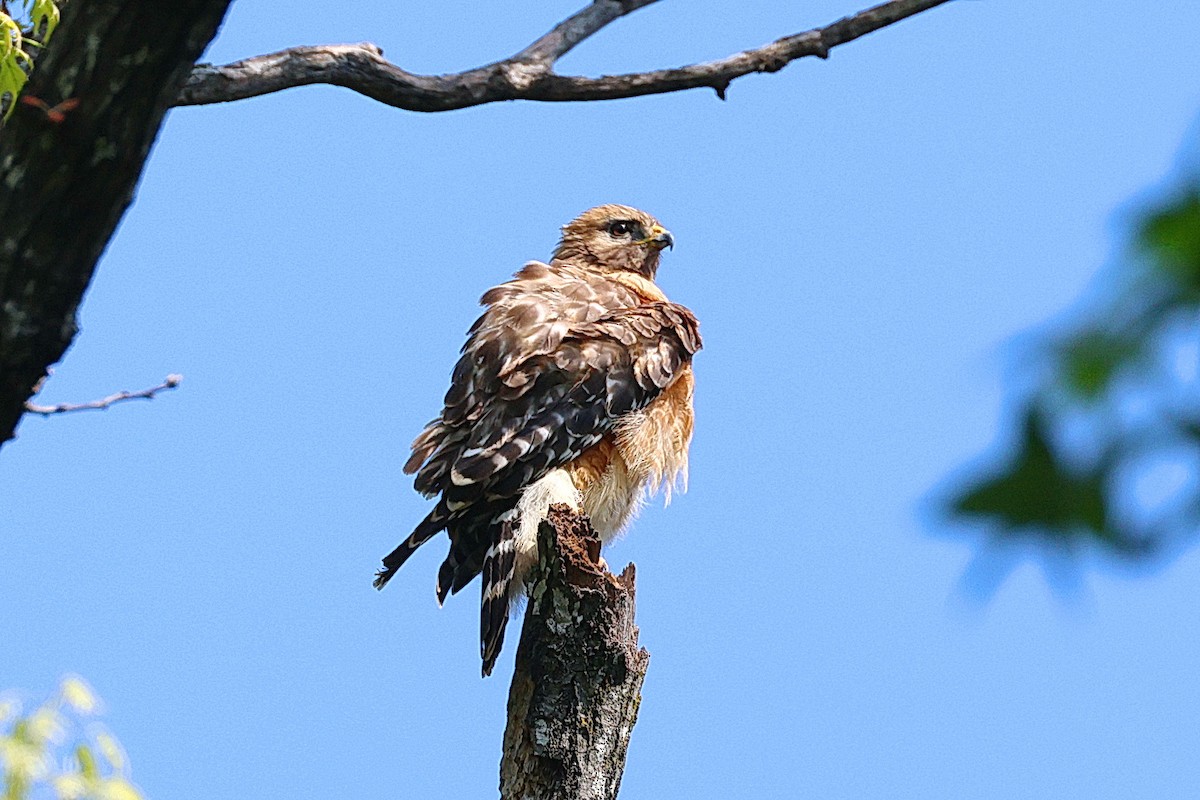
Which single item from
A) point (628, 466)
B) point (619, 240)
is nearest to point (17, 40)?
point (628, 466)

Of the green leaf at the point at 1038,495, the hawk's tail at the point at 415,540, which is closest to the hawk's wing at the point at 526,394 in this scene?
the hawk's tail at the point at 415,540

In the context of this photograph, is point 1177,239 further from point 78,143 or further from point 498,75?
point 498,75

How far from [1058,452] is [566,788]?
3.79m

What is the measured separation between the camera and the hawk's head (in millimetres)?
8297

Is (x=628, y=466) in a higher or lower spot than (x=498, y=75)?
lower

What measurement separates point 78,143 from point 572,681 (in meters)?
2.69

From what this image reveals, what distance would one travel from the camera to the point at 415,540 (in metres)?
6.41

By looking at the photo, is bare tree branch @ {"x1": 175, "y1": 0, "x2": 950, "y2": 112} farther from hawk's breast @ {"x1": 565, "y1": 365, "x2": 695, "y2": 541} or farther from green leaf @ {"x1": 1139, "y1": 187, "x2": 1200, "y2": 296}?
green leaf @ {"x1": 1139, "y1": 187, "x2": 1200, "y2": 296}

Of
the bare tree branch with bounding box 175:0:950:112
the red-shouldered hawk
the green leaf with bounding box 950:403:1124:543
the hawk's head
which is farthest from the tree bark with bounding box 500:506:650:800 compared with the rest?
the green leaf with bounding box 950:403:1124:543

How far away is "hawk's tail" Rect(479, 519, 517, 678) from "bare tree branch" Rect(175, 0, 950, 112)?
1917 millimetres

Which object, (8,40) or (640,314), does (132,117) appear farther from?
(640,314)

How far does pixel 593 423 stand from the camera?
Result: 6.76 m

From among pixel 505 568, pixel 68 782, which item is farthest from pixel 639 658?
pixel 68 782

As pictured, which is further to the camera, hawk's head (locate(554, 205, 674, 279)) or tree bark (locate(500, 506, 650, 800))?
hawk's head (locate(554, 205, 674, 279))
